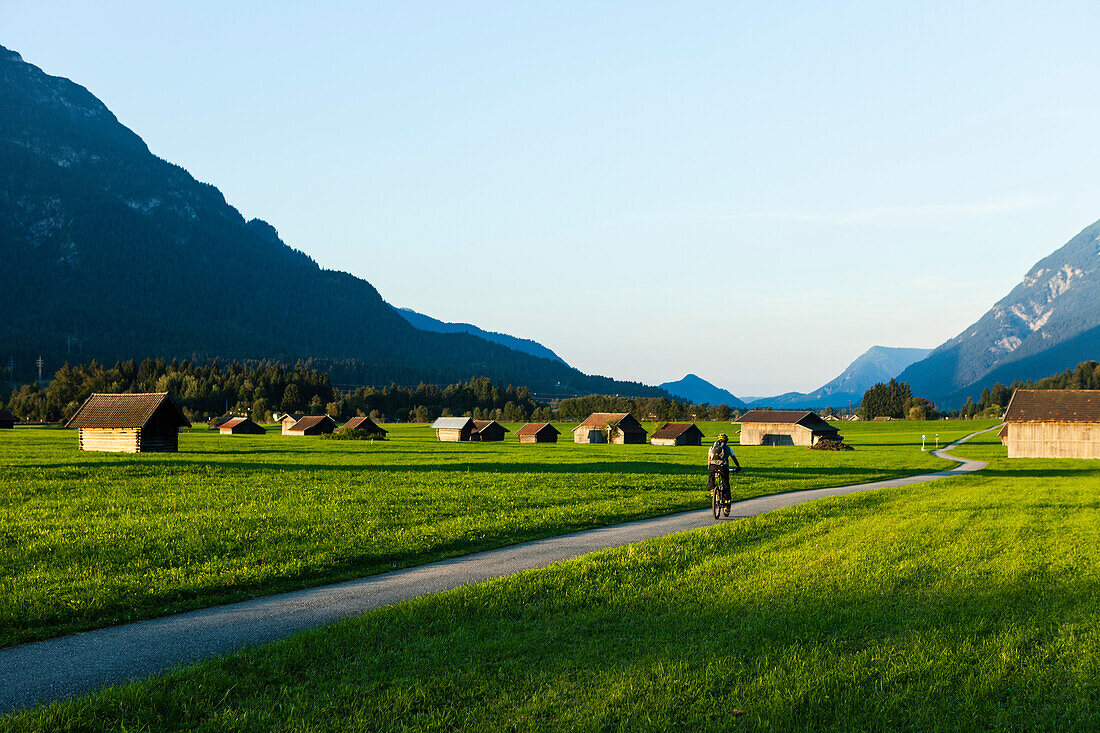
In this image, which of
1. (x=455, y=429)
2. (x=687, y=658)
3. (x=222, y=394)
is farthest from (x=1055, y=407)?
(x=222, y=394)

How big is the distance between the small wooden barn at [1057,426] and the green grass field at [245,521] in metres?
40.6

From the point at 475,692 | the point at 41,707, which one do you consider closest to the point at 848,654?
the point at 475,692

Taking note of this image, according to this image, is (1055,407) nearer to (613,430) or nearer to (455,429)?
(613,430)

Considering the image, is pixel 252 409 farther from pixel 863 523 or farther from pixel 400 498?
pixel 863 523

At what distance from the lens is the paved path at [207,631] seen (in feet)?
27.7

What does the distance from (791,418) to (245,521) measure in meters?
98.2

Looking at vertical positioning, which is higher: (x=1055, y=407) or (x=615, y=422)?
(x=1055, y=407)

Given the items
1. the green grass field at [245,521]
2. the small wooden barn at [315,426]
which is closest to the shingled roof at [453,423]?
the small wooden barn at [315,426]

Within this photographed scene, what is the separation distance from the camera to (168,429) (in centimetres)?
5591

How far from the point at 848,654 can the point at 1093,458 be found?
244ft

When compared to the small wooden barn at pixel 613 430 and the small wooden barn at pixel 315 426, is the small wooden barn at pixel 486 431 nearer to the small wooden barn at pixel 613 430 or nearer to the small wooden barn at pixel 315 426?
the small wooden barn at pixel 613 430

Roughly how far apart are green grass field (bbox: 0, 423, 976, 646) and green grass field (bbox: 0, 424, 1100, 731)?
404cm

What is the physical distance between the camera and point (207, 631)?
10336mm

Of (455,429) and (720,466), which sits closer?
(720,466)
